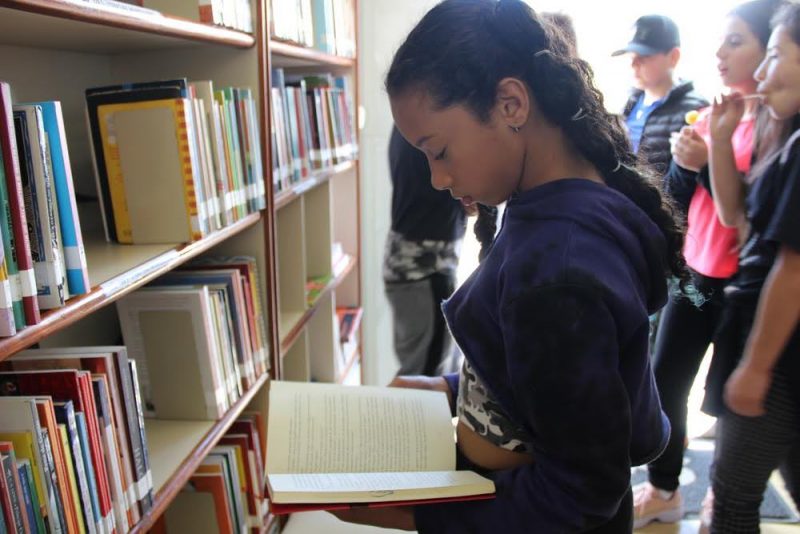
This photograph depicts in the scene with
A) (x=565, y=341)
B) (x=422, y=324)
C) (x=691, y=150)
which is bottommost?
(x=422, y=324)

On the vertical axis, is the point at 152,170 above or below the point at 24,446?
above

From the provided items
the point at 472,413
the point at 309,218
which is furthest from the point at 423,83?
the point at 309,218

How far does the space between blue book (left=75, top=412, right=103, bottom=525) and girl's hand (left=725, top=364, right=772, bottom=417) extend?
120cm

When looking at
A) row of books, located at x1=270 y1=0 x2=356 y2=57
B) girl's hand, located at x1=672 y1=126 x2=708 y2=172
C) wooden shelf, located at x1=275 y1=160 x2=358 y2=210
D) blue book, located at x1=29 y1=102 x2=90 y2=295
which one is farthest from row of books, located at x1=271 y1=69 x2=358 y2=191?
girl's hand, located at x1=672 y1=126 x2=708 y2=172

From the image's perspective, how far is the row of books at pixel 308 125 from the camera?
1.71 meters

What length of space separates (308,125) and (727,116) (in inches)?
46.9

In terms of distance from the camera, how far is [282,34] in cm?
158

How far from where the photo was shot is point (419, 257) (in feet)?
6.62

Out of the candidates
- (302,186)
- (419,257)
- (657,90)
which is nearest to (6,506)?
(302,186)

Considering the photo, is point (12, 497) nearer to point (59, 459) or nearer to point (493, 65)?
point (59, 459)

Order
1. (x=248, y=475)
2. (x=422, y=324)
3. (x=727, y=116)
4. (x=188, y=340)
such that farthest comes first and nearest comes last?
(x=422, y=324)
(x=727, y=116)
(x=248, y=475)
(x=188, y=340)

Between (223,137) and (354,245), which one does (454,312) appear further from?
(354,245)

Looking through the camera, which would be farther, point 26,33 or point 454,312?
point 26,33

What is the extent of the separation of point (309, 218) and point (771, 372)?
1.53m
